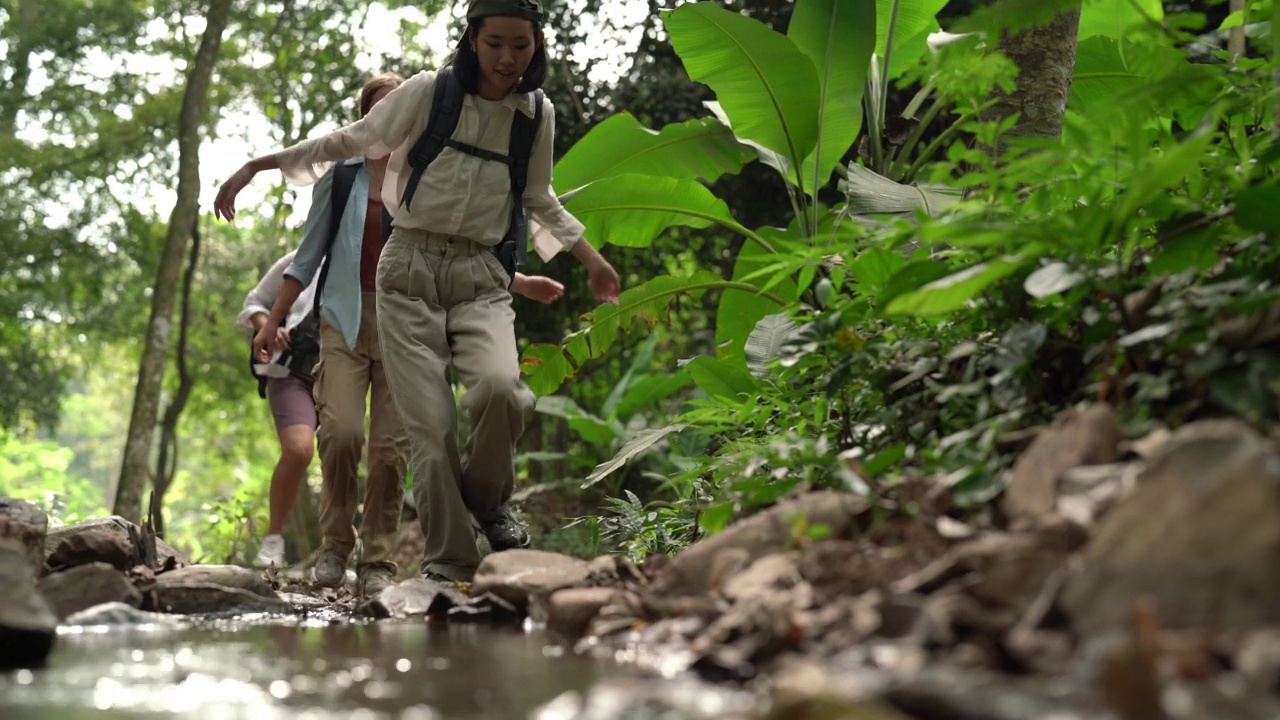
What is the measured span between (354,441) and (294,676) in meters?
3.15

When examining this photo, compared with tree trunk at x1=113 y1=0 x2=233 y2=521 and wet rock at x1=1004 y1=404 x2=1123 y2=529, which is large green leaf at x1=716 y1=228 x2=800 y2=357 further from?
tree trunk at x1=113 y1=0 x2=233 y2=521

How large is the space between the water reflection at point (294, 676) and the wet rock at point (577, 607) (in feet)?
0.29

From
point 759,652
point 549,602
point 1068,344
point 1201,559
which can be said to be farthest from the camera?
point 549,602

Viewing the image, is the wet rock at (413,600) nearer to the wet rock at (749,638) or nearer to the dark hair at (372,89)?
the wet rock at (749,638)

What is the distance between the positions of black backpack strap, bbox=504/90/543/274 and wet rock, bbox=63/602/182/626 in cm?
178

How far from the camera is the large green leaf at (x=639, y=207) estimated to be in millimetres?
6676

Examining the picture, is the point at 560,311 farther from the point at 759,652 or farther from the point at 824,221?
the point at 759,652

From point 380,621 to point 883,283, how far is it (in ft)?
6.07

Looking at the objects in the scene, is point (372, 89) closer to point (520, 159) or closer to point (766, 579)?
point (520, 159)

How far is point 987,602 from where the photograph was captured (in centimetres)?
231

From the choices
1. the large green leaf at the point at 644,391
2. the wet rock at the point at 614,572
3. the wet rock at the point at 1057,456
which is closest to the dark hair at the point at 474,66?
the wet rock at the point at 614,572

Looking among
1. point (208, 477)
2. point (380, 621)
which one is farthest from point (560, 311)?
point (208, 477)

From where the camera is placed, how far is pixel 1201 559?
2.06 m

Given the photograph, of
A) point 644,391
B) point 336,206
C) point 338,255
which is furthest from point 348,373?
point 644,391
